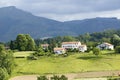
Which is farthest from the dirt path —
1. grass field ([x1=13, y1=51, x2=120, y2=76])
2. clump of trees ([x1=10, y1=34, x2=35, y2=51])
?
clump of trees ([x1=10, y1=34, x2=35, y2=51])

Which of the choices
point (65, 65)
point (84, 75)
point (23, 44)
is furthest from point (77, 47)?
point (84, 75)

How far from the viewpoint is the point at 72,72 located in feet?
273

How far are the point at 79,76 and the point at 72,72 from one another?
7.72m

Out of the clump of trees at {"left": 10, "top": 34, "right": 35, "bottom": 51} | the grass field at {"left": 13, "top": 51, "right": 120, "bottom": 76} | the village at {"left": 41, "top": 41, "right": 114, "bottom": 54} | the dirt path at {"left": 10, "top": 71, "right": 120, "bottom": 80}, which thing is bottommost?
the dirt path at {"left": 10, "top": 71, "right": 120, "bottom": 80}

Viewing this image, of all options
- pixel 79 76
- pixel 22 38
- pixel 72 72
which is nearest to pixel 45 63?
pixel 72 72

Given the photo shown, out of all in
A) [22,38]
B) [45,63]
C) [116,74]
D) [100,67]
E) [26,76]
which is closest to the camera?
[116,74]

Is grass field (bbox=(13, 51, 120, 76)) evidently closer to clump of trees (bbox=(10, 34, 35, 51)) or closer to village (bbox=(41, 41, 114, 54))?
village (bbox=(41, 41, 114, 54))

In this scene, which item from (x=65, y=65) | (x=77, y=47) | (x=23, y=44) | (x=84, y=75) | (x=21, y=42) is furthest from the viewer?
(x=77, y=47)

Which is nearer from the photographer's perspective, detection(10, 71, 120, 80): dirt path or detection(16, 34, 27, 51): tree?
detection(10, 71, 120, 80): dirt path

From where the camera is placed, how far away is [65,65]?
3541 inches

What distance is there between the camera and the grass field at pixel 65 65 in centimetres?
8506

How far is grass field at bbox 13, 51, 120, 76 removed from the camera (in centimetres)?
8506

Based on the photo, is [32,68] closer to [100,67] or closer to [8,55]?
[8,55]

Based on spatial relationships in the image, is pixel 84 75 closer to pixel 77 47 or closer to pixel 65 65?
pixel 65 65
